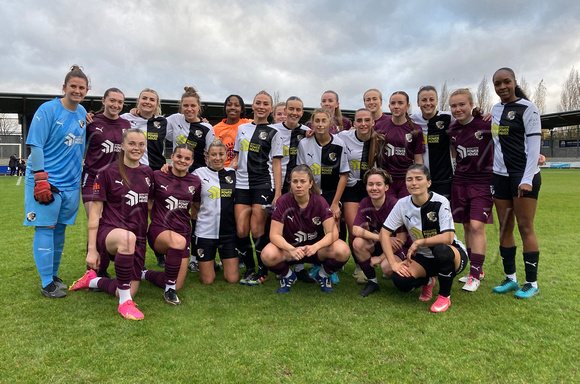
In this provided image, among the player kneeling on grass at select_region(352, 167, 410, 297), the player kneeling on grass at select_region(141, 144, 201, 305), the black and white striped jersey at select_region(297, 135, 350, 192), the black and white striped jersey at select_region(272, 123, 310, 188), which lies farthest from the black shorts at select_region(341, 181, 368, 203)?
the player kneeling on grass at select_region(141, 144, 201, 305)

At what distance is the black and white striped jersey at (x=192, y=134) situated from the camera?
14.6 feet

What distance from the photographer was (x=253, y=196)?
4.12 metres

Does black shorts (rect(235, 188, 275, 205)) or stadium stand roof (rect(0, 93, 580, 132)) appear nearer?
black shorts (rect(235, 188, 275, 205))

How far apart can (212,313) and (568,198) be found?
41.6ft

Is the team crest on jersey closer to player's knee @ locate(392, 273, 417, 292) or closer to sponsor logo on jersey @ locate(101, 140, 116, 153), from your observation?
player's knee @ locate(392, 273, 417, 292)

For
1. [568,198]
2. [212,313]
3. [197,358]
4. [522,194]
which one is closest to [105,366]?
[197,358]

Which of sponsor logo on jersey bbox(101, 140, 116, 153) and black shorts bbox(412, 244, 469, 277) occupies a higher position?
sponsor logo on jersey bbox(101, 140, 116, 153)

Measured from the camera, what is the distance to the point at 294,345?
2.46 meters

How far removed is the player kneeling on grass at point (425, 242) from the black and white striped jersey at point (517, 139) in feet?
2.54

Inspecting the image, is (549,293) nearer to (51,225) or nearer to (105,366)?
(105,366)

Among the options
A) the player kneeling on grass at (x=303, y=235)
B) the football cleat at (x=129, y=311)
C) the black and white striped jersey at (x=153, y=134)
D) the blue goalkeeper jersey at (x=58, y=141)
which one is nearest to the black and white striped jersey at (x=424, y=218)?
the player kneeling on grass at (x=303, y=235)

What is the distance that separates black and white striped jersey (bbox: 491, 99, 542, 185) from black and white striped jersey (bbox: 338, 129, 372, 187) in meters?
1.27

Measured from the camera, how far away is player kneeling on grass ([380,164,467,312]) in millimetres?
3178

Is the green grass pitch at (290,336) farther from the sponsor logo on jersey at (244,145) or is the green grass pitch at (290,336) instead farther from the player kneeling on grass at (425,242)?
the sponsor logo on jersey at (244,145)
